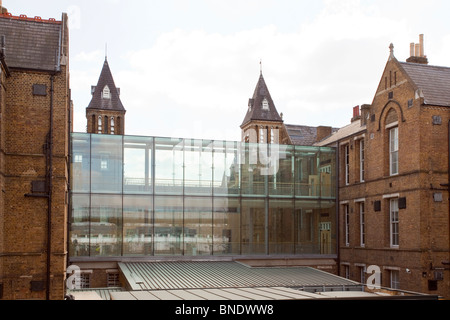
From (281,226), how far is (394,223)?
21.9 ft

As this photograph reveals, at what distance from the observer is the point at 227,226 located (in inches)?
1188

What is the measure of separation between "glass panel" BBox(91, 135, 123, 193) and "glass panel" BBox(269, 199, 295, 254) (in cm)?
884

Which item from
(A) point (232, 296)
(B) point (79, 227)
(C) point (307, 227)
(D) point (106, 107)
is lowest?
(A) point (232, 296)

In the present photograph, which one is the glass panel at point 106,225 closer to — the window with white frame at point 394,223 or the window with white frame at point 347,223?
the window with white frame at point 347,223

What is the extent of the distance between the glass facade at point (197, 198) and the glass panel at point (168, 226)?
0.05 metres

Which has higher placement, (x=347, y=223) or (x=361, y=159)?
(x=361, y=159)

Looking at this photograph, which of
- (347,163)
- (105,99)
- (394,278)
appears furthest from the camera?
(105,99)

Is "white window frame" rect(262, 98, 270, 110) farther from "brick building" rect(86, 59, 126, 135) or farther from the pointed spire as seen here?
the pointed spire

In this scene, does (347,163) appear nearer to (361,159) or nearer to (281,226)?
(361,159)

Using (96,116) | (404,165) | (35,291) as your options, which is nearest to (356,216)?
(404,165)

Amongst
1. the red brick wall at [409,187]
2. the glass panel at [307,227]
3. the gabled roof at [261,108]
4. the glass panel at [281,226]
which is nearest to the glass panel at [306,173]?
the glass panel at [307,227]

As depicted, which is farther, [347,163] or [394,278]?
[347,163]

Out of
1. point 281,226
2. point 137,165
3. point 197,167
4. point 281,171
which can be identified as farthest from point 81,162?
point 281,226
